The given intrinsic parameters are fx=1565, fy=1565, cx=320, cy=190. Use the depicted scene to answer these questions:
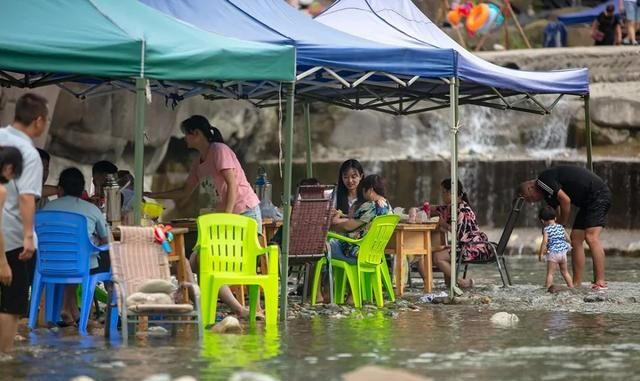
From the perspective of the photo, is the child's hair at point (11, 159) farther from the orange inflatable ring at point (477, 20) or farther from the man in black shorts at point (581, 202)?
the orange inflatable ring at point (477, 20)

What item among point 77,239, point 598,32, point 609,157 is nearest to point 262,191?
point 77,239

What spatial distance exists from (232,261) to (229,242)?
6.3 inches

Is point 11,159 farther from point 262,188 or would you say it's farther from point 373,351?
point 262,188

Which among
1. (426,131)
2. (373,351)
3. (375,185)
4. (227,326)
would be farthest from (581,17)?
(373,351)

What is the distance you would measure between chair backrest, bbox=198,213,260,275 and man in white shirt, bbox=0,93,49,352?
2.59 meters

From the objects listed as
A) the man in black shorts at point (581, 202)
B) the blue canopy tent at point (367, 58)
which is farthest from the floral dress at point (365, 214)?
the man in black shorts at point (581, 202)

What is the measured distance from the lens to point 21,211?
33.4 feet

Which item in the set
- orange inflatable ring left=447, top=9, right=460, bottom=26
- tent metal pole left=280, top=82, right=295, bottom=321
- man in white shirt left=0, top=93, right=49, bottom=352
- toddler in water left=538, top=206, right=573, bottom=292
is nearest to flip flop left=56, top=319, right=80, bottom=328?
tent metal pole left=280, top=82, right=295, bottom=321

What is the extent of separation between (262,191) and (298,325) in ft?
9.56

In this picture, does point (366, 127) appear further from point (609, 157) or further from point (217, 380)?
point (217, 380)

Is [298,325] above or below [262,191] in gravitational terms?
below

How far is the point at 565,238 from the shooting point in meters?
17.3

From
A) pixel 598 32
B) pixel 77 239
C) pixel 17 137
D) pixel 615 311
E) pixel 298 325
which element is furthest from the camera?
pixel 598 32

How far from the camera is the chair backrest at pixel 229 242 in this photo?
1285 centimetres
